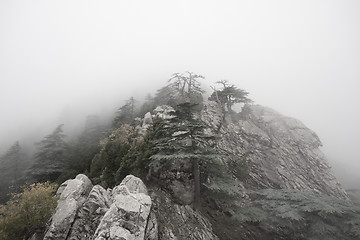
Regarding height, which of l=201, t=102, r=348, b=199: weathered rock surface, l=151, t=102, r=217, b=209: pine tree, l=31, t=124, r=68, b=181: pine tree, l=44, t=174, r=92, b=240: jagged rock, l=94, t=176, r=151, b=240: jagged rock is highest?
l=151, t=102, r=217, b=209: pine tree

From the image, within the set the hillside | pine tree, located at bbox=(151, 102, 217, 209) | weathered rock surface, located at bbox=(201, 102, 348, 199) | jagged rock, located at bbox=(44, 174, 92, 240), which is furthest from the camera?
weathered rock surface, located at bbox=(201, 102, 348, 199)

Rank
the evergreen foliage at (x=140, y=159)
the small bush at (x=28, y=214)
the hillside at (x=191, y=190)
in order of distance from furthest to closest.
Result: the evergreen foliage at (x=140, y=159) → the hillside at (x=191, y=190) → the small bush at (x=28, y=214)

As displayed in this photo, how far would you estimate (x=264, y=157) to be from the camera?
26469 millimetres

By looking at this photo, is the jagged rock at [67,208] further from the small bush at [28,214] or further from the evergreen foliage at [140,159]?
the evergreen foliage at [140,159]

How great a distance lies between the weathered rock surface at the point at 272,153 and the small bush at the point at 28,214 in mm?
17733

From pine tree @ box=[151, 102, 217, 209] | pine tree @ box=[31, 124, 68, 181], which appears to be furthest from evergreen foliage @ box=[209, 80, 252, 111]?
pine tree @ box=[31, 124, 68, 181]

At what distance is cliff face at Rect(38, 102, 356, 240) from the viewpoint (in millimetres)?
10922

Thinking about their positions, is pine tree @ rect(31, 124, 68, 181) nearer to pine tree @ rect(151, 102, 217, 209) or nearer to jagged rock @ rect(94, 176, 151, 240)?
pine tree @ rect(151, 102, 217, 209)

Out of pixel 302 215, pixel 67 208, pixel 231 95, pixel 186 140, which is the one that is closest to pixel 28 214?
pixel 67 208

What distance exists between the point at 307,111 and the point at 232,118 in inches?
5604

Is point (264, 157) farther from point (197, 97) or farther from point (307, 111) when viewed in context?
point (307, 111)

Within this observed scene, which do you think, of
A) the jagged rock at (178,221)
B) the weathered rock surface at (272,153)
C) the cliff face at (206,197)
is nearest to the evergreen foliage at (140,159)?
the cliff face at (206,197)

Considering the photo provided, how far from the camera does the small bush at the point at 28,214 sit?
10.9 metres

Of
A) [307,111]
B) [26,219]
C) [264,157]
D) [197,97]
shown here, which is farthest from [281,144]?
[307,111]
